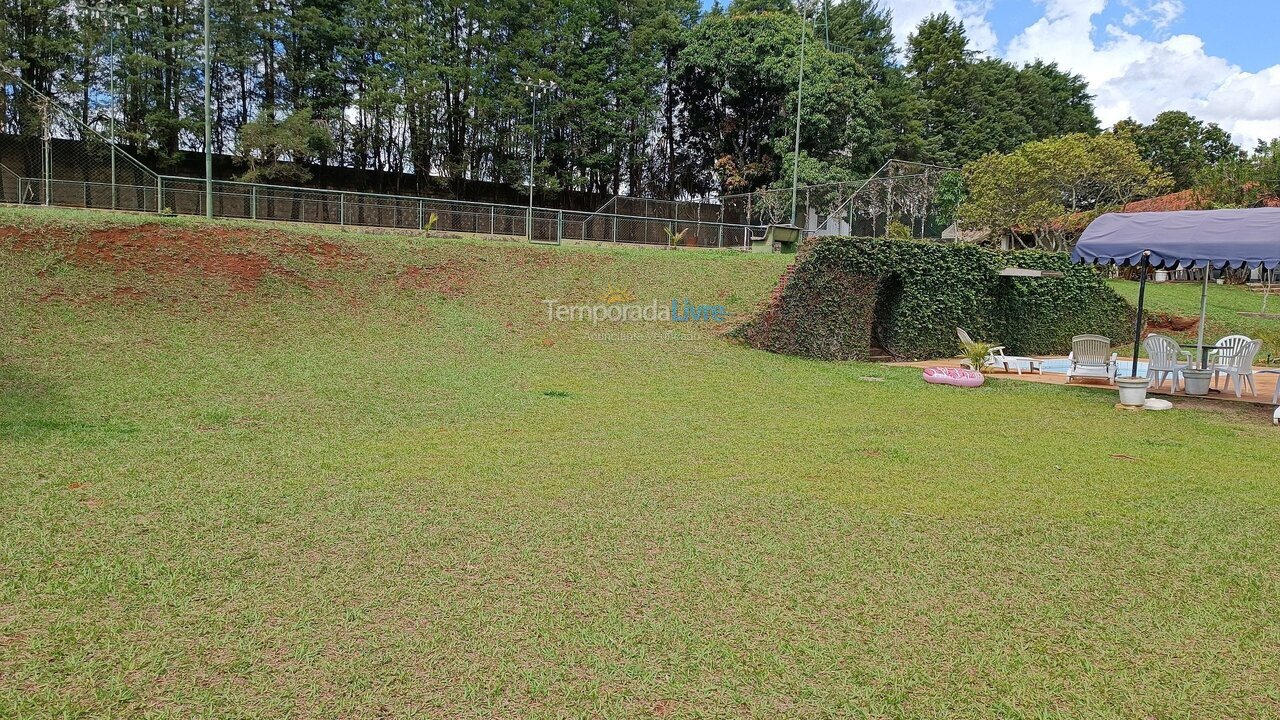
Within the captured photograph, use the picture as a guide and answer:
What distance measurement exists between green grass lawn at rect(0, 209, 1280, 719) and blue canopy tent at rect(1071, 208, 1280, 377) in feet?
6.67

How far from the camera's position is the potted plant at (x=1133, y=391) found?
9.88m

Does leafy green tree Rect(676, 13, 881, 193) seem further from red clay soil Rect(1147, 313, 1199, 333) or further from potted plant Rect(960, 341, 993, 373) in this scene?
potted plant Rect(960, 341, 993, 373)

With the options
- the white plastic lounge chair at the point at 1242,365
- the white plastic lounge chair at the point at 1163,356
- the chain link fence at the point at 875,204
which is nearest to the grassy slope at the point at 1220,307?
the white plastic lounge chair at the point at 1242,365

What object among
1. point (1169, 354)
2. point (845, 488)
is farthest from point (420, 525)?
point (1169, 354)

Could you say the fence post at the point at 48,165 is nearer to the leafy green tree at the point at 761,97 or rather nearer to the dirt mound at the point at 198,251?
the dirt mound at the point at 198,251

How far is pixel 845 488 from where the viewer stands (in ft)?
19.2

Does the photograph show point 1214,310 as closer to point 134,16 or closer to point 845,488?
point 845,488

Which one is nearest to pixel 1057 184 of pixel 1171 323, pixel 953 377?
pixel 1171 323

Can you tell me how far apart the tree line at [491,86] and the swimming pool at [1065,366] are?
20.8 metres

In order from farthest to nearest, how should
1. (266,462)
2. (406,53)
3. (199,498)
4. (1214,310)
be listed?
(406,53), (1214,310), (266,462), (199,498)

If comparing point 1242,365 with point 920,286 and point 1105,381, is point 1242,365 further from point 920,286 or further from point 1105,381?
point 920,286

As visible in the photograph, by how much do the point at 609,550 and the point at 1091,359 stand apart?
11.4 meters

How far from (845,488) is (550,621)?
312 centimetres

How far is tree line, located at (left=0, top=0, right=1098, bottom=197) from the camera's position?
3194 centimetres
